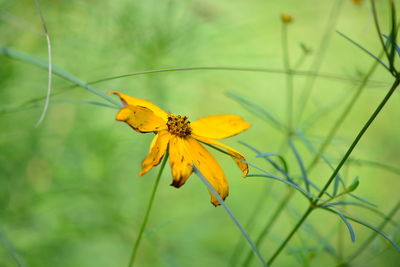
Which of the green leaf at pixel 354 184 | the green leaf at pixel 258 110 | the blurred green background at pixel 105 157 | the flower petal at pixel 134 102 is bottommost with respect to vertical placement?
the green leaf at pixel 354 184

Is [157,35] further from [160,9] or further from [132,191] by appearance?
[132,191]

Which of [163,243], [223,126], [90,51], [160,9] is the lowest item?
[223,126]

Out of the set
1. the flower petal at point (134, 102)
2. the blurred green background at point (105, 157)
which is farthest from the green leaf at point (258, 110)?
the flower petal at point (134, 102)

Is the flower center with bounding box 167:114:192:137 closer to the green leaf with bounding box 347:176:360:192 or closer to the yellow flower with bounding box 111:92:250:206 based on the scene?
the yellow flower with bounding box 111:92:250:206

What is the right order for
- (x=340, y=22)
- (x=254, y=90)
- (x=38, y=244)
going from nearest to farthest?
(x=38, y=244), (x=254, y=90), (x=340, y=22)

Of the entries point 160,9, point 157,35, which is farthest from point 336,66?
point 157,35

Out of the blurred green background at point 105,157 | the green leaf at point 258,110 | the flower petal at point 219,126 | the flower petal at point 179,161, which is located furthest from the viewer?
the blurred green background at point 105,157

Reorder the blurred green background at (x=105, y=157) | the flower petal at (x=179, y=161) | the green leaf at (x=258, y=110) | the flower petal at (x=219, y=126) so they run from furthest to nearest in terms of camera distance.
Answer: the blurred green background at (x=105, y=157) → the green leaf at (x=258, y=110) → the flower petal at (x=219, y=126) → the flower petal at (x=179, y=161)

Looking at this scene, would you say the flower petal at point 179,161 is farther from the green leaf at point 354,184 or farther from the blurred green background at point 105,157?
the blurred green background at point 105,157
